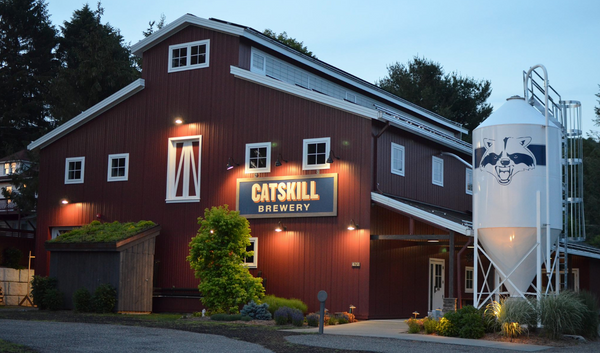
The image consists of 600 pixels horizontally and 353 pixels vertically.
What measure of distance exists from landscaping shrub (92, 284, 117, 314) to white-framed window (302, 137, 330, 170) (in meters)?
7.30

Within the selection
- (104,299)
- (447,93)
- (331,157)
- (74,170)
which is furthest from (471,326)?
(447,93)

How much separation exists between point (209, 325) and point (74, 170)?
1160 centimetres

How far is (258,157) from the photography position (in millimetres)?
23375

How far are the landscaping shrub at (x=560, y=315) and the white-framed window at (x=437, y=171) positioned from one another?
932 cm

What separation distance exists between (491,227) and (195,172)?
10990 mm

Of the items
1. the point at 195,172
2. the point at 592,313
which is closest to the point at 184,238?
the point at 195,172

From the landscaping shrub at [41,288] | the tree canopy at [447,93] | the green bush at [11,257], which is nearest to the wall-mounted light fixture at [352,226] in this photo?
the landscaping shrub at [41,288]

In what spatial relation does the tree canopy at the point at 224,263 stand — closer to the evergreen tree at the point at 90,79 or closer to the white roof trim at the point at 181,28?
the white roof trim at the point at 181,28

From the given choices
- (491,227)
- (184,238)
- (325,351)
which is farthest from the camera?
(184,238)

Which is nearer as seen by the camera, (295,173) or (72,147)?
(295,173)

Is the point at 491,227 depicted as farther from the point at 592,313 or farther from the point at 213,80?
the point at 213,80

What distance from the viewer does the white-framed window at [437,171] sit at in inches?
997

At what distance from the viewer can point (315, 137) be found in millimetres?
22359

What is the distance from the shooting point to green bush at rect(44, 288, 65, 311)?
2253 cm
